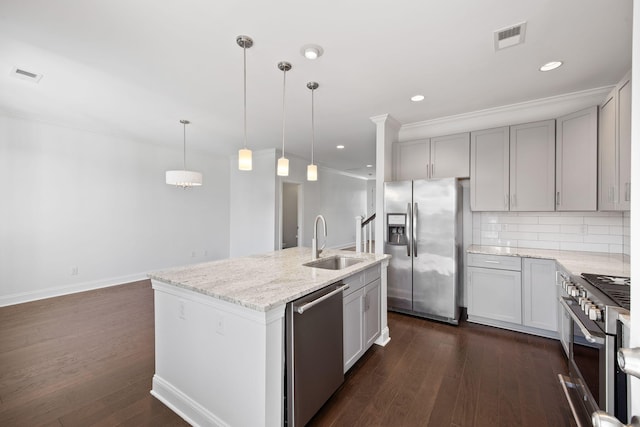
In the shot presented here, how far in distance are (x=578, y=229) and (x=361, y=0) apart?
3462mm

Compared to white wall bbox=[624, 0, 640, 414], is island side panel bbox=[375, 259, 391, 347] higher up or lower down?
lower down

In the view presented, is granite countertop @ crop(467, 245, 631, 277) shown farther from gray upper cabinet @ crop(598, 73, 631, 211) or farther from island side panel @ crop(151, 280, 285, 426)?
island side panel @ crop(151, 280, 285, 426)

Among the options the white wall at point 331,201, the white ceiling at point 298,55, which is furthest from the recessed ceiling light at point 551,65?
the white wall at point 331,201

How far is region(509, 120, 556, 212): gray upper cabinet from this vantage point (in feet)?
10.2

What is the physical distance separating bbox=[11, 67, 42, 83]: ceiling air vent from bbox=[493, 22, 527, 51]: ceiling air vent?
4196 mm

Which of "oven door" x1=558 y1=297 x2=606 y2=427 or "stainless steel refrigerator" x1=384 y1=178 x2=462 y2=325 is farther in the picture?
"stainless steel refrigerator" x1=384 y1=178 x2=462 y2=325

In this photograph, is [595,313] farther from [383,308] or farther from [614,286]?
[383,308]

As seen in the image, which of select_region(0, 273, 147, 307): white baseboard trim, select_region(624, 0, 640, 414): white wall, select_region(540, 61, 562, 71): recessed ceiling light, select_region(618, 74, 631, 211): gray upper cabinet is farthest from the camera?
select_region(0, 273, 147, 307): white baseboard trim

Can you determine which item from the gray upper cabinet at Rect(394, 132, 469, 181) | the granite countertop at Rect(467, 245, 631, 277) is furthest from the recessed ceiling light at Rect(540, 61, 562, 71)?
the granite countertop at Rect(467, 245, 631, 277)

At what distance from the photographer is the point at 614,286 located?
5.76 feet

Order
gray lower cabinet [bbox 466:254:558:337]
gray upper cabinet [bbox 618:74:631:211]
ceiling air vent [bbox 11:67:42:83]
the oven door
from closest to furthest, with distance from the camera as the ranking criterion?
1. the oven door
2. gray upper cabinet [bbox 618:74:631:211]
3. ceiling air vent [bbox 11:67:42:83]
4. gray lower cabinet [bbox 466:254:558:337]

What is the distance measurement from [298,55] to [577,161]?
3102 millimetres

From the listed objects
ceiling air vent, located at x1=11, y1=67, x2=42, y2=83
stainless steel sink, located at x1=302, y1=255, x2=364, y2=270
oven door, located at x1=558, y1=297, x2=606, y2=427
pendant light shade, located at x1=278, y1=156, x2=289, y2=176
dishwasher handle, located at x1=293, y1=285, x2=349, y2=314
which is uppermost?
ceiling air vent, located at x1=11, y1=67, x2=42, y2=83

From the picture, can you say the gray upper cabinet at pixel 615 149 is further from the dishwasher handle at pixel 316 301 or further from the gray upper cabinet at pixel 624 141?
the dishwasher handle at pixel 316 301
